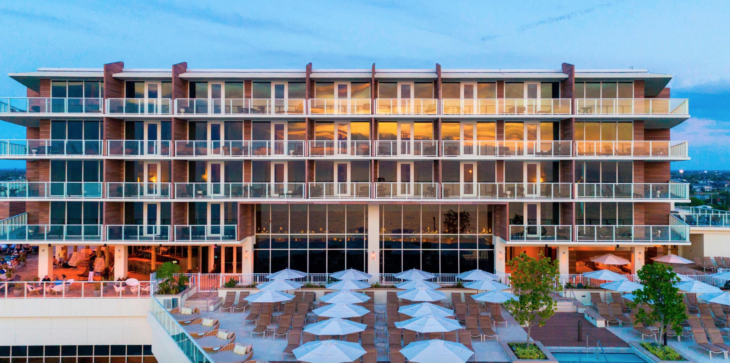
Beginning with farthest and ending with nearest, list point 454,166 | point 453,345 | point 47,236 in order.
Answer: point 454,166 < point 47,236 < point 453,345

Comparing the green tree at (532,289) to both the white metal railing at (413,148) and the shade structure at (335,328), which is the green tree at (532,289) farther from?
the white metal railing at (413,148)

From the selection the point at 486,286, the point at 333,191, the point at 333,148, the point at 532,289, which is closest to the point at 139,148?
the point at 333,148

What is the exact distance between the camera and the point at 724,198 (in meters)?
90.6

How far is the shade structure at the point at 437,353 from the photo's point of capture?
41.3 ft

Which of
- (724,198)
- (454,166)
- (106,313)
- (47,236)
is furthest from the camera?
(724,198)

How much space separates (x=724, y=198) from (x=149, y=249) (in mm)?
112195

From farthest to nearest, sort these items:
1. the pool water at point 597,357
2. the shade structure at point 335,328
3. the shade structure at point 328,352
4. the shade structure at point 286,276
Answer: the shade structure at point 286,276, the pool water at point 597,357, the shade structure at point 335,328, the shade structure at point 328,352

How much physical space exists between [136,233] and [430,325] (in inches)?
685

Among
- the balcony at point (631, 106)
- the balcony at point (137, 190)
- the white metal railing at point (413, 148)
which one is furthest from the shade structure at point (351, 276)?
the balcony at point (631, 106)

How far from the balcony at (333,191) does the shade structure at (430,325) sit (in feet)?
31.4

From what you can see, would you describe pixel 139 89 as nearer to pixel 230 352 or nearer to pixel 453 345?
pixel 230 352

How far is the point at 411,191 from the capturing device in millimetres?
23516

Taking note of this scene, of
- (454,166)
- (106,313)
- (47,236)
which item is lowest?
(106,313)

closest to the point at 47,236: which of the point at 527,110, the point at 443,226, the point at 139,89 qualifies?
the point at 139,89
